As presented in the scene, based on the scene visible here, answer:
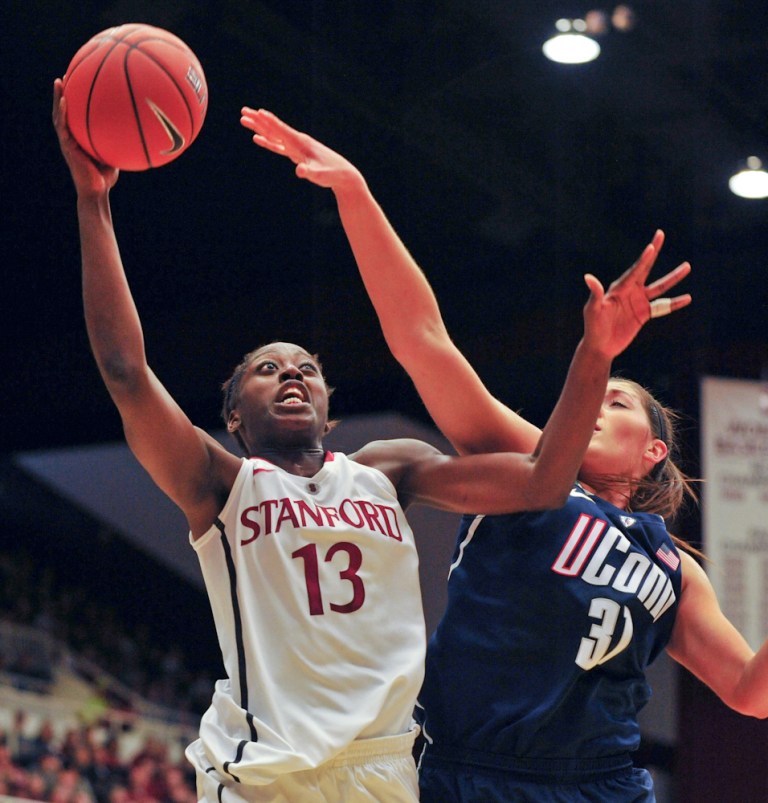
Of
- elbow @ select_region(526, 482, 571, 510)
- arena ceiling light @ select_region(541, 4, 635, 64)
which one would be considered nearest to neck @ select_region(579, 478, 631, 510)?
elbow @ select_region(526, 482, 571, 510)

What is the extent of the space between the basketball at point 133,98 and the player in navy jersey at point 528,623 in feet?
0.71

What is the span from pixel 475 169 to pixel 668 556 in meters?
5.09

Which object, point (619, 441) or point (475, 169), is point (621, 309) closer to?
point (619, 441)

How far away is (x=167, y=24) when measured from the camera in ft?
24.6

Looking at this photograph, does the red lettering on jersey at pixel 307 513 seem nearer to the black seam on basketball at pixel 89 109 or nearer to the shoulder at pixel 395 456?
the shoulder at pixel 395 456

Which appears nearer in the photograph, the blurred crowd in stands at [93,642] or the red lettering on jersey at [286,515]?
the red lettering on jersey at [286,515]

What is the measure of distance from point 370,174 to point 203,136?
4.08 feet

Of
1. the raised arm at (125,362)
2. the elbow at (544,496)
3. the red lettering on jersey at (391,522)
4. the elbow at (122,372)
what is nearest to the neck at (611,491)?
the elbow at (544,496)

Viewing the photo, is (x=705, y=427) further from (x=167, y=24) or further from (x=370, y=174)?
(x=167, y=24)

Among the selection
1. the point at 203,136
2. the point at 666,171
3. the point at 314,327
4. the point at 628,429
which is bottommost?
the point at 628,429

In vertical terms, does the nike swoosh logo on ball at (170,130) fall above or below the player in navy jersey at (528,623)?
above

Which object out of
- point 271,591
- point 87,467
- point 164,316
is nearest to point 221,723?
point 271,591

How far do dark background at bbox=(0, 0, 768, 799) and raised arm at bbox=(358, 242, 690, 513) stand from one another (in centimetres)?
417

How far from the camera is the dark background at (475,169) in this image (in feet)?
23.3
